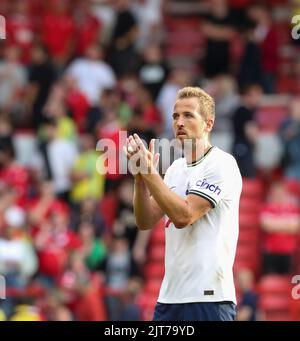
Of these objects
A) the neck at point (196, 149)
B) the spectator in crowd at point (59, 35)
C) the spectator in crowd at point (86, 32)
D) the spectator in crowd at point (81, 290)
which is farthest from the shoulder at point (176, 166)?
the spectator in crowd at point (86, 32)

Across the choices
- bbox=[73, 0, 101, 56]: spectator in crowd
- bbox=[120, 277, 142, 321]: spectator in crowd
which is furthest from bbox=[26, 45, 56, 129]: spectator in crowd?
bbox=[120, 277, 142, 321]: spectator in crowd

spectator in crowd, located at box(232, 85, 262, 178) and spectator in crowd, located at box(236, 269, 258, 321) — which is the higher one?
spectator in crowd, located at box(232, 85, 262, 178)

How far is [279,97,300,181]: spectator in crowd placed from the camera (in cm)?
1691

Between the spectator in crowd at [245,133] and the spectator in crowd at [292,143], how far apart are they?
1.32ft

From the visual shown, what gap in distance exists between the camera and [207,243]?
7805 millimetres

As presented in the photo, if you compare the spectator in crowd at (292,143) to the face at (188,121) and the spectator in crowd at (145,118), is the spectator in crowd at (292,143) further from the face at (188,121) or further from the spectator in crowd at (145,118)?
the face at (188,121)

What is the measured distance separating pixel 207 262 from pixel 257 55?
11180mm

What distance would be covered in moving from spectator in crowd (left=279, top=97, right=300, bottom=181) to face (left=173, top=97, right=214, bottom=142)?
9.04m

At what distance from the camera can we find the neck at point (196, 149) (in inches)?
315

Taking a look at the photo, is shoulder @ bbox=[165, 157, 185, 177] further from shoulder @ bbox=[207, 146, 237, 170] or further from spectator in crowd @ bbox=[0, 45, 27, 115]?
spectator in crowd @ bbox=[0, 45, 27, 115]

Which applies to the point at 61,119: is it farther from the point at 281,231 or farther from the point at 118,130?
the point at 281,231

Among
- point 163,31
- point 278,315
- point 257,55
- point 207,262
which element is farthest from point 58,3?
point 207,262
